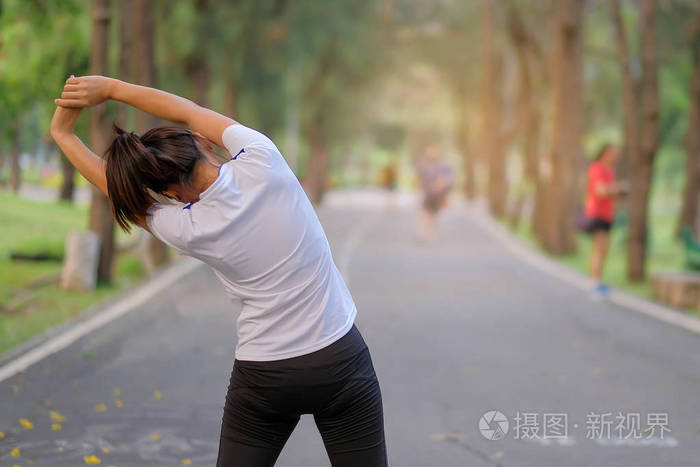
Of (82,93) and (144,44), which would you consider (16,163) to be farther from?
(82,93)

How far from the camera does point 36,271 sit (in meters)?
16.8

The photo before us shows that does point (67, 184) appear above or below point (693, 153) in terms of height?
below

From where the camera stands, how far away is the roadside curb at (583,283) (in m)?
12.2

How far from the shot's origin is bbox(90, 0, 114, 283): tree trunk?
587 inches

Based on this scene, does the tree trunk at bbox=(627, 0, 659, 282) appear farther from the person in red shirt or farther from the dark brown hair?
the dark brown hair

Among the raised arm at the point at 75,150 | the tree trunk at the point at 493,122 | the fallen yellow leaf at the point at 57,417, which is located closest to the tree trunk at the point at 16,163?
the fallen yellow leaf at the point at 57,417

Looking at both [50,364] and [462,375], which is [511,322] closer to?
[462,375]

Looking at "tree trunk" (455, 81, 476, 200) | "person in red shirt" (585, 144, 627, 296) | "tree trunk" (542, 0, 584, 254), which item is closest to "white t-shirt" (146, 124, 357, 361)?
"person in red shirt" (585, 144, 627, 296)

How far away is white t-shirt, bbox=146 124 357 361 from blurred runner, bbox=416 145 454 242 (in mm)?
22822

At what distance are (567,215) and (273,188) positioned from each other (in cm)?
2001

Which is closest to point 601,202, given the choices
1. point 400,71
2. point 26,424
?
point 26,424

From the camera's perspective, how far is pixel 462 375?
8.53m

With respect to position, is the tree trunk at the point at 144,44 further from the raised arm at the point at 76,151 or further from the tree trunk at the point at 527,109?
the tree trunk at the point at 527,109
